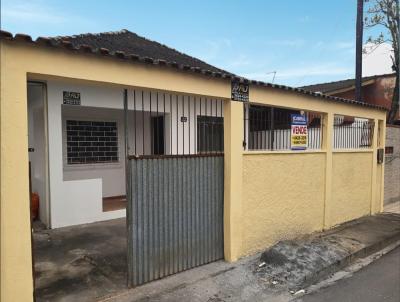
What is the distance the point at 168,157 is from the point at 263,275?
7.39ft

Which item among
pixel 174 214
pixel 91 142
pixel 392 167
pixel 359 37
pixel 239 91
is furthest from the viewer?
pixel 359 37

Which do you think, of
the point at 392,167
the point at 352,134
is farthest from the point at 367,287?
the point at 392,167

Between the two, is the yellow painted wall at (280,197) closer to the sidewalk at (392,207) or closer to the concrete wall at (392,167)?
the sidewalk at (392,207)

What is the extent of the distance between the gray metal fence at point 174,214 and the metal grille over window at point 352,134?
495 cm

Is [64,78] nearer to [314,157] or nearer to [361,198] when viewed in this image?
[314,157]

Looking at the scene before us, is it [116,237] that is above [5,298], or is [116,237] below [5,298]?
below

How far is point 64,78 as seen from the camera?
3625mm

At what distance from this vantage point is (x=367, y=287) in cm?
477

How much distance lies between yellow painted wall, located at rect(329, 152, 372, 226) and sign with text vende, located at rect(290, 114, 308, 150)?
4.62ft

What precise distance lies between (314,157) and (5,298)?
236 inches

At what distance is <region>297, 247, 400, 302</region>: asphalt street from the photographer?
4.41 meters

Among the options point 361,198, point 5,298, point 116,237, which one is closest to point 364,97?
point 361,198

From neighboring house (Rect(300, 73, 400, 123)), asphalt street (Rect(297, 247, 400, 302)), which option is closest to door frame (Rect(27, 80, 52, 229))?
asphalt street (Rect(297, 247, 400, 302))

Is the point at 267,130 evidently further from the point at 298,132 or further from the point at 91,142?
the point at 91,142
